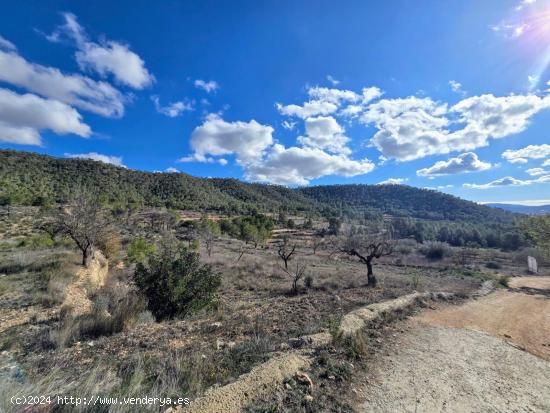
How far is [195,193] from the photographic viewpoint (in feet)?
327

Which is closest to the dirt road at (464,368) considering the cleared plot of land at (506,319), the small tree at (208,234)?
the cleared plot of land at (506,319)

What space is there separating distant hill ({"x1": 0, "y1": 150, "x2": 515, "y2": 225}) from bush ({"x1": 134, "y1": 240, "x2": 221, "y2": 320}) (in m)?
13.1

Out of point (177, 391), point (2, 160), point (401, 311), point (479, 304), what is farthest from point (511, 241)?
point (2, 160)

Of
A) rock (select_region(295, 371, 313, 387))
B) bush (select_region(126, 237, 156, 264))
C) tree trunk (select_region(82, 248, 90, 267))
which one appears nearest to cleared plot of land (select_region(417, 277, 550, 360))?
rock (select_region(295, 371, 313, 387))

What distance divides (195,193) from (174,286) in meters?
93.7

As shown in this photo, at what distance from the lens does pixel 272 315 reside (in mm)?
9961

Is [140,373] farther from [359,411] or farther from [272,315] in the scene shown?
[272,315]

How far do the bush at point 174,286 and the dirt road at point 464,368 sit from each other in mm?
6544

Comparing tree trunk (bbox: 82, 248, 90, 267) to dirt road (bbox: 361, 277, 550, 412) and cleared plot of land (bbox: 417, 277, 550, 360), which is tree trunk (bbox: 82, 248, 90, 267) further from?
cleared plot of land (bbox: 417, 277, 550, 360)

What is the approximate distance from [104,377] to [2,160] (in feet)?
297

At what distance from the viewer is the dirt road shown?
5.10 meters

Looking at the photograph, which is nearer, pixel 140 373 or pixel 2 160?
pixel 140 373

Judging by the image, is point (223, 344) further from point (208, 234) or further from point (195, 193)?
point (195, 193)

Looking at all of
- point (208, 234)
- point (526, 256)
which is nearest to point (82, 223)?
point (208, 234)
